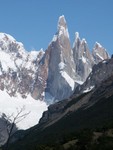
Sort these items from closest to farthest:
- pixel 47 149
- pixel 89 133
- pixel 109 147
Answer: pixel 109 147 < pixel 47 149 < pixel 89 133

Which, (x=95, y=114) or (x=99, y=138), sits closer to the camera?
(x=99, y=138)

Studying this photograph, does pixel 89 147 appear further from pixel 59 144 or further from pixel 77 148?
pixel 59 144

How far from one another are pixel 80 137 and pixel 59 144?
9.49 ft

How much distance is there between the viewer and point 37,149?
139ft

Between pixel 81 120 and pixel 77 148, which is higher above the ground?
pixel 81 120

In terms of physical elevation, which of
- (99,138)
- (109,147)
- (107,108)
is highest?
(107,108)

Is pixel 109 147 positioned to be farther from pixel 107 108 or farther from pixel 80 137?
pixel 107 108

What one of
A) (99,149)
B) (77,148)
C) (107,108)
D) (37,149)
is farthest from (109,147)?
(107,108)

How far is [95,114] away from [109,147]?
157m

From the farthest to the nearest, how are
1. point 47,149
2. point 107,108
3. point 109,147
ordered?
point 107,108 → point 47,149 → point 109,147

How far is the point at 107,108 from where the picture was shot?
635 ft

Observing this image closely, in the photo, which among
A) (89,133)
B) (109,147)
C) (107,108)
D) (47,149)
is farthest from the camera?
(107,108)

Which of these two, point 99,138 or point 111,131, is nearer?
point 99,138

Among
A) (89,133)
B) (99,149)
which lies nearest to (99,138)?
(89,133)
